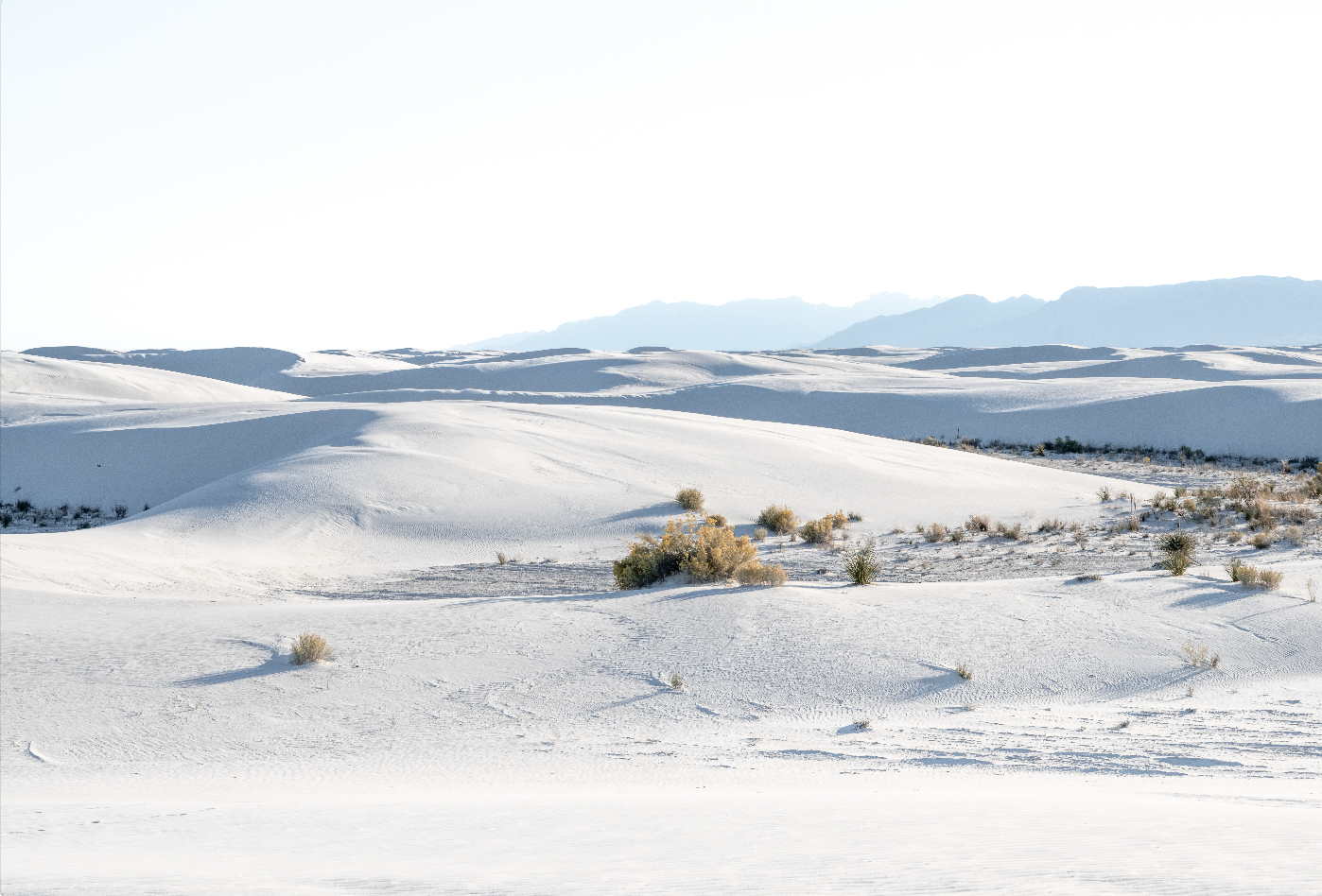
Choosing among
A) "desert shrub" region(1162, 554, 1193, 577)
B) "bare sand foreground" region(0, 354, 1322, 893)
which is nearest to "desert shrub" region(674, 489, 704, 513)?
"bare sand foreground" region(0, 354, 1322, 893)

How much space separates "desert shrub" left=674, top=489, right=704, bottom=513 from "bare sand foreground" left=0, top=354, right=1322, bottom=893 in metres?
0.41

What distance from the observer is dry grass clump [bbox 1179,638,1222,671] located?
8203 mm

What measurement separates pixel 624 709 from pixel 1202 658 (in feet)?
14.9

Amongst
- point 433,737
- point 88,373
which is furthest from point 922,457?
point 88,373

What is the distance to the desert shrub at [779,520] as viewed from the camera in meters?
15.8

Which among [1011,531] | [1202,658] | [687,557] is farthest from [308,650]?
[1011,531]

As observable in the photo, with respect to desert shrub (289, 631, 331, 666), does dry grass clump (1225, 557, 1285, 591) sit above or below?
above

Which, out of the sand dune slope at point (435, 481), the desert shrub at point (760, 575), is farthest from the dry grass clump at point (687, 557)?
the sand dune slope at point (435, 481)

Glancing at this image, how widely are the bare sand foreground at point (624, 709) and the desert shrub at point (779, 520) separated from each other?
109cm

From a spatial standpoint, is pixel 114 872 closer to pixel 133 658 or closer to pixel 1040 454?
pixel 133 658

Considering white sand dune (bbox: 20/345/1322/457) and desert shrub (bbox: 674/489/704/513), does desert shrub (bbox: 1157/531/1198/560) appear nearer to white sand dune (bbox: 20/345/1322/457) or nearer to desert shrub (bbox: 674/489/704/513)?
desert shrub (bbox: 674/489/704/513)

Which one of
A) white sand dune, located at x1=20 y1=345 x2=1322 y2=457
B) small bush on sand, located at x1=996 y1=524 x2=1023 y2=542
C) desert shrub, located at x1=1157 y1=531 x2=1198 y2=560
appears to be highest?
white sand dune, located at x1=20 y1=345 x2=1322 y2=457

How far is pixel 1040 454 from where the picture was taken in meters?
30.7

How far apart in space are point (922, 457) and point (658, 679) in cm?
1583
